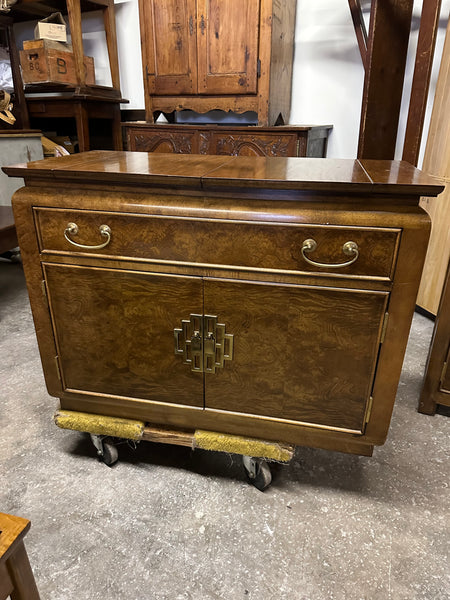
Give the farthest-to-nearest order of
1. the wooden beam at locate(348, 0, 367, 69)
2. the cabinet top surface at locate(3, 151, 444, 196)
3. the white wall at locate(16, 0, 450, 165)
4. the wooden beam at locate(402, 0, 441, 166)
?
the white wall at locate(16, 0, 450, 165) < the wooden beam at locate(348, 0, 367, 69) < the wooden beam at locate(402, 0, 441, 166) < the cabinet top surface at locate(3, 151, 444, 196)

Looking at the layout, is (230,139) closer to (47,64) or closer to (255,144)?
(255,144)

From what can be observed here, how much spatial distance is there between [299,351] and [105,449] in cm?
75

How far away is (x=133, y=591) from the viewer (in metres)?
1.02

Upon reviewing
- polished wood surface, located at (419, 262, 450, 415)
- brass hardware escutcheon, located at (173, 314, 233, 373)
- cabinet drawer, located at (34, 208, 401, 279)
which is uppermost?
cabinet drawer, located at (34, 208, 401, 279)

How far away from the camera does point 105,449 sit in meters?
1.40

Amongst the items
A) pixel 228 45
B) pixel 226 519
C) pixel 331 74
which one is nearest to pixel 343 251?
pixel 226 519

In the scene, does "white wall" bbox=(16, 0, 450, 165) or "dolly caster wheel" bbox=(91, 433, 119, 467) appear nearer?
"dolly caster wheel" bbox=(91, 433, 119, 467)

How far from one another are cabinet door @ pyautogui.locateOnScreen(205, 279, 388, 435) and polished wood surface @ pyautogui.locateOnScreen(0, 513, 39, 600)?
2.10 ft

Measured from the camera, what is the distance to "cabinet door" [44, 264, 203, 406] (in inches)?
46.0

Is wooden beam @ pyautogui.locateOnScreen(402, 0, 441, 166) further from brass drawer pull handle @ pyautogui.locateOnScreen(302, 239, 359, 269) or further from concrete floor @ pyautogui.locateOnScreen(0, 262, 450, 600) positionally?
concrete floor @ pyautogui.locateOnScreen(0, 262, 450, 600)

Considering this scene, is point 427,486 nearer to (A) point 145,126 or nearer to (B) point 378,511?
(B) point 378,511

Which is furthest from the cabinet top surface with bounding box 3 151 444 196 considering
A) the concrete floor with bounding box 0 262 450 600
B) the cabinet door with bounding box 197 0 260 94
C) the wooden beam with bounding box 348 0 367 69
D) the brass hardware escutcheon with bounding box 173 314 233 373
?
the wooden beam with bounding box 348 0 367 69

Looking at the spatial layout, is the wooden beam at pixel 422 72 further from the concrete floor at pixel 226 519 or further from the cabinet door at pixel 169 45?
the cabinet door at pixel 169 45

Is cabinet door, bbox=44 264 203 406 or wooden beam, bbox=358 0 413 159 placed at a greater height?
wooden beam, bbox=358 0 413 159
